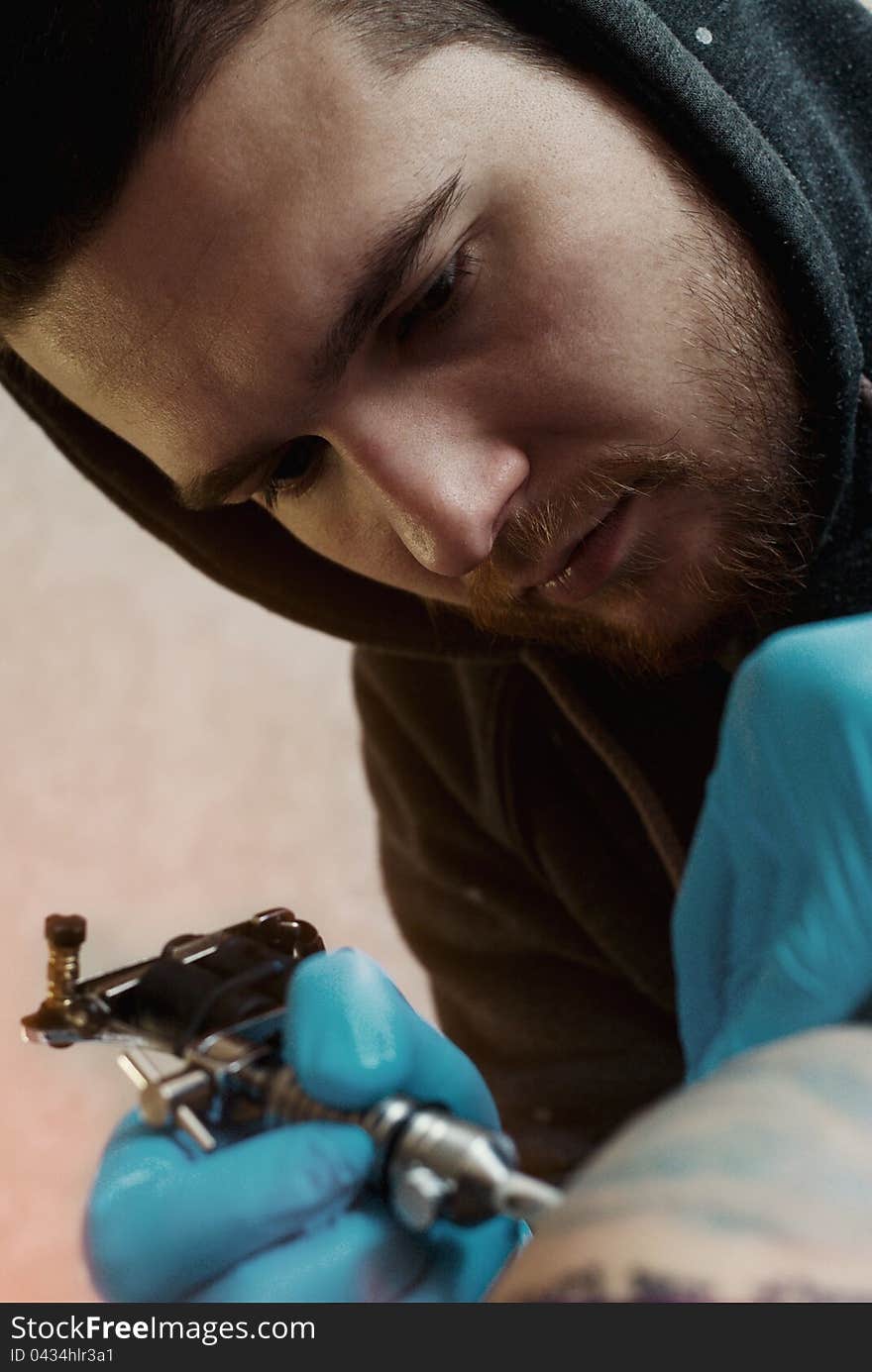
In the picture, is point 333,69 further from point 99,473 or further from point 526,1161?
point 526,1161

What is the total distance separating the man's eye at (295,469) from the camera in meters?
0.75

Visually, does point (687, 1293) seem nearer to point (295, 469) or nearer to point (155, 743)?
point (295, 469)

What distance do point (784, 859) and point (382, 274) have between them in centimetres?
36

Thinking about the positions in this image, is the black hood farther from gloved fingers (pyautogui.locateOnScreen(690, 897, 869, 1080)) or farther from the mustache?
gloved fingers (pyautogui.locateOnScreen(690, 897, 869, 1080))

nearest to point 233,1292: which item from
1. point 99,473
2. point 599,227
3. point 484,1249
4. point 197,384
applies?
point 484,1249

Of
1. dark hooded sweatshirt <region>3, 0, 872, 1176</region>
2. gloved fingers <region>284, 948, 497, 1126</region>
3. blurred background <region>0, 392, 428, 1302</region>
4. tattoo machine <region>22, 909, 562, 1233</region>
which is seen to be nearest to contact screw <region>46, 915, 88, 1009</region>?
tattoo machine <region>22, 909, 562, 1233</region>

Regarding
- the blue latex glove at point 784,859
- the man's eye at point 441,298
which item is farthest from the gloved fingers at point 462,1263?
the man's eye at point 441,298

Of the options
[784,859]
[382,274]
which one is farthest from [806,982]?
[382,274]

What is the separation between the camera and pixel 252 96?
607 mm

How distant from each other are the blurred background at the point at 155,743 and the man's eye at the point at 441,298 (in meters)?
0.83

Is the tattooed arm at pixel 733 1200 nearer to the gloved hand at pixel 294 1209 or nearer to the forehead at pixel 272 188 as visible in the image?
the gloved hand at pixel 294 1209

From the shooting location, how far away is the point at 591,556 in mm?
751

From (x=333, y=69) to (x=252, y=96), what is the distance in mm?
44

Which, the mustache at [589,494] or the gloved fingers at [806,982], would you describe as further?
the mustache at [589,494]
